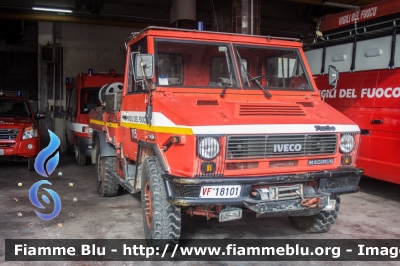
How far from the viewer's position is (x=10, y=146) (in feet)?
30.6

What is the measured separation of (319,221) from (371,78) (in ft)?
10.3

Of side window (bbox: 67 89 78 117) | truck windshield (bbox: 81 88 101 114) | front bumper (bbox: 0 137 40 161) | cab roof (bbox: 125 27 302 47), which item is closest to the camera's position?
cab roof (bbox: 125 27 302 47)

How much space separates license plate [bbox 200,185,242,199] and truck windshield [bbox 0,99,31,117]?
7765 mm

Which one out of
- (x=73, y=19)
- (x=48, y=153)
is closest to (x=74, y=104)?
(x=73, y=19)

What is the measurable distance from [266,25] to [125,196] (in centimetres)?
1233

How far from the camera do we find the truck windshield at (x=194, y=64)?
4.91 metres

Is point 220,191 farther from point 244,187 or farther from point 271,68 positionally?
point 271,68

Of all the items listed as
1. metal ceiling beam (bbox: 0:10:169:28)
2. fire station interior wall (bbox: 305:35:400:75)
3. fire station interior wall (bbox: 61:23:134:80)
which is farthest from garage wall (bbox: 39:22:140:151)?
fire station interior wall (bbox: 305:35:400:75)

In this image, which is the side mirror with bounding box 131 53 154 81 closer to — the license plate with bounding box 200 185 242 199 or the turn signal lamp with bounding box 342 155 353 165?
the license plate with bounding box 200 185 242 199

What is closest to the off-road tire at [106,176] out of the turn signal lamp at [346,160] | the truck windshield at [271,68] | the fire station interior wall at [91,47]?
the truck windshield at [271,68]

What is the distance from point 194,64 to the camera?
203 inches

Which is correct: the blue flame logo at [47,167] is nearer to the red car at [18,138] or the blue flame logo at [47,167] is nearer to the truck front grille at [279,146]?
the truck front grille at [279,146]

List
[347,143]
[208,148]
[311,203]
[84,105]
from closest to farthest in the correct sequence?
[208,148] < [311,203] < [347,143] < [84,105]

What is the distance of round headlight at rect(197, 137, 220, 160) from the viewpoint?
152 inches
